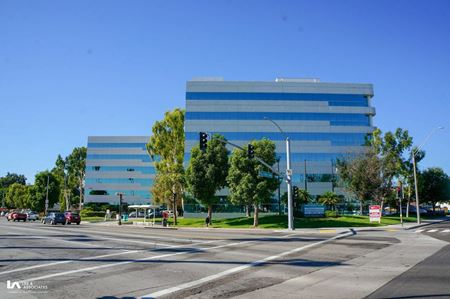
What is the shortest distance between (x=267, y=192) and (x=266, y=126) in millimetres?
26818

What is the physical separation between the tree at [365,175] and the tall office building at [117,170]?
2429 inches

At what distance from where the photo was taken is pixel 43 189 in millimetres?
87250

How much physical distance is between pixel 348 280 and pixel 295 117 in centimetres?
5941

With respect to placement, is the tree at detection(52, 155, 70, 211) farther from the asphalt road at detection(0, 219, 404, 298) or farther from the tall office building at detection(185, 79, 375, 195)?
the asphalt road at detection(0, 219, 404, 298)

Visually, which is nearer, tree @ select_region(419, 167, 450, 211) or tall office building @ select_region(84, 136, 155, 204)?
tree @ select_region(419, 167, 450, 211)

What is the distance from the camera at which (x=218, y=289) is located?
355 inches

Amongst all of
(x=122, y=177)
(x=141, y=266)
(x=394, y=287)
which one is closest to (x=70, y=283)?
(x=141, y=266)

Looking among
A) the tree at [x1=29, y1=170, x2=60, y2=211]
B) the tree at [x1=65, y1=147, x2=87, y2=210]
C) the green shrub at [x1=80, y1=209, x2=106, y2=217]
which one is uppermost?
the tree at [x1=65, y1=147, x2=87, y2=210]

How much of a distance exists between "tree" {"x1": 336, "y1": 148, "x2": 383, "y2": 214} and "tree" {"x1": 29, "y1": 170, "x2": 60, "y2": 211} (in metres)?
67.7

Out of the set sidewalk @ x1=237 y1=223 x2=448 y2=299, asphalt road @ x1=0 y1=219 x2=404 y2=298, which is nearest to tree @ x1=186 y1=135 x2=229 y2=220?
asphalt road @ x1=0 y1=219 x2=404 y2=298

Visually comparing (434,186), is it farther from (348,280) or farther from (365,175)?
(348,280)

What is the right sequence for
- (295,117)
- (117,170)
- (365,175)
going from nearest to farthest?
1. (365,175)
2. (295,117)
3. (117,170)

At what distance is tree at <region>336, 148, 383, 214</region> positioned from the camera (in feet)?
159

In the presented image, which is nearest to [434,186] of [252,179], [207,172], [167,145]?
[252,179]
